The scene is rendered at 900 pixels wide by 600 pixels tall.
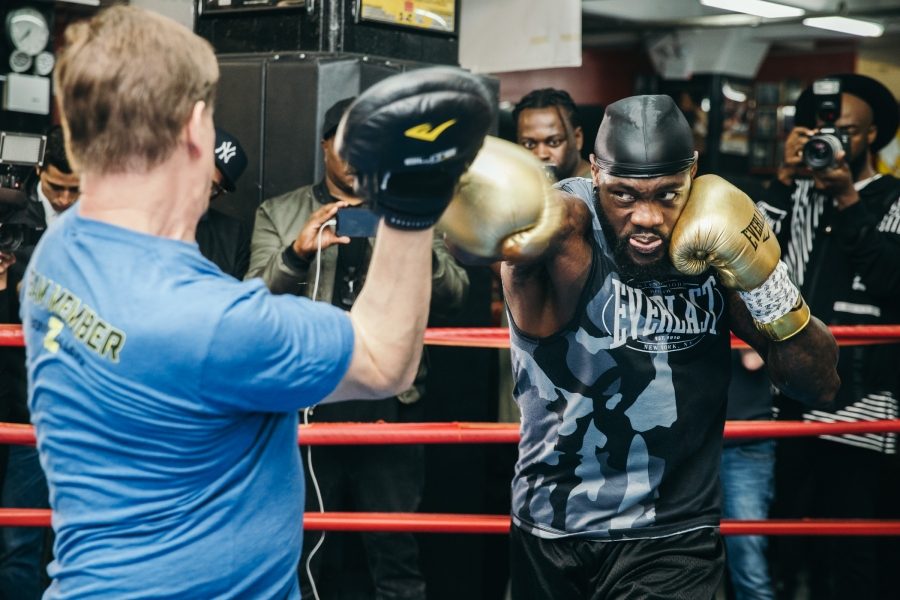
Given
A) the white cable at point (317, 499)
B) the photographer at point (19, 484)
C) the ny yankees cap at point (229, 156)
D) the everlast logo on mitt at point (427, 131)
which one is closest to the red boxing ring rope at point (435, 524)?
the white cable at point (317, 499)

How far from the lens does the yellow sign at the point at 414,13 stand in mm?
3646

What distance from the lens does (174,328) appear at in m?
1.38

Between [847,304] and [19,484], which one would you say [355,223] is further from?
[847,304]

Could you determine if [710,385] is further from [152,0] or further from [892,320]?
[152,0]

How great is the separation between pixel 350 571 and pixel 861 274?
77.1 inches

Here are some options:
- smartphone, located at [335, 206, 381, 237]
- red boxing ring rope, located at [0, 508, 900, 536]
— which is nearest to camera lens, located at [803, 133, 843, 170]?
red boxing ring rope, located at [0, 508, 900, 536]

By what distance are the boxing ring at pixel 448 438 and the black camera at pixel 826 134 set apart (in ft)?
2.26

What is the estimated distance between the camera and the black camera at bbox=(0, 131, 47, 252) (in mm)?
3145

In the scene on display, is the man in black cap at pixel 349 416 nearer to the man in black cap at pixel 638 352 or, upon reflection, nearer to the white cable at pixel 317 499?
the white cable at pixel 317 499

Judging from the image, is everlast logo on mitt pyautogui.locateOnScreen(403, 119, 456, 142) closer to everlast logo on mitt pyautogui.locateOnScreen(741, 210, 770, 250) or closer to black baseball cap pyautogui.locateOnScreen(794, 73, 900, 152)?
everlast logo on mitt pyautogui.locateOnScreen(741, 210, 770, 250)

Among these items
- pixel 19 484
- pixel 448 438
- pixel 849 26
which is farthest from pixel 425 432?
pixel 849 26

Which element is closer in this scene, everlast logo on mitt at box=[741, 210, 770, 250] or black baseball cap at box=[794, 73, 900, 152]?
everlast logo on mitt at box=[741, 210, 770, 250]

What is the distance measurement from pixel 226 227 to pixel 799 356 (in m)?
1.86

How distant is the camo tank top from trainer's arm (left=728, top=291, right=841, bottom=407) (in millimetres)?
98
